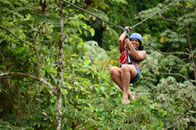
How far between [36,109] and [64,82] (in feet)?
1.76

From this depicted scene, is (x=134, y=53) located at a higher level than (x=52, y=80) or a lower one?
higher

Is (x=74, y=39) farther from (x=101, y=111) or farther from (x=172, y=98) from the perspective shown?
(x=172, y=98)

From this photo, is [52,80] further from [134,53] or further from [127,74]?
[134,53]

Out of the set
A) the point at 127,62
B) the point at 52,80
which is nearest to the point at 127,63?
the point at 127,62

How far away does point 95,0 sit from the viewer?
121 inches

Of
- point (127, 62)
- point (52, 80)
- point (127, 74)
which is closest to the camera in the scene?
point (127, 74)

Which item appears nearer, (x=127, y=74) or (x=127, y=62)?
(x=127, y=74)

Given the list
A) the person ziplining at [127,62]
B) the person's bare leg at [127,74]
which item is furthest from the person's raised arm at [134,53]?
the person's bare leg at [127,74]

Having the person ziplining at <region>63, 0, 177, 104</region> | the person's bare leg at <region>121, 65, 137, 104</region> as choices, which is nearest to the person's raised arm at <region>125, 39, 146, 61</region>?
the person ziplining at <region>63, 0, 177, 104</region>

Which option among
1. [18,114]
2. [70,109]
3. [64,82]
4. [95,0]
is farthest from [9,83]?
[95,0]

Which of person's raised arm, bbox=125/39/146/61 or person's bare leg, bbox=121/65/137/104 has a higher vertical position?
person's raised arm, bbox=125/39/146/61

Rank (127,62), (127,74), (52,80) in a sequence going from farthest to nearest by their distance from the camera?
(52,80)
(127,62)
(127,74)

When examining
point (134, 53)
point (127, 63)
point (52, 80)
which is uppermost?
point (134, 53)

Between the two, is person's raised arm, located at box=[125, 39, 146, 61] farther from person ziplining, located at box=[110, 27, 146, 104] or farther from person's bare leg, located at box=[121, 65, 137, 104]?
person's bare leg, located at box=[121, 65, 137, 104]
